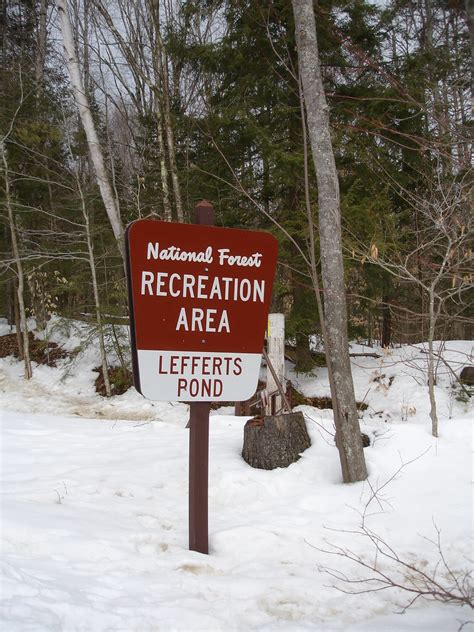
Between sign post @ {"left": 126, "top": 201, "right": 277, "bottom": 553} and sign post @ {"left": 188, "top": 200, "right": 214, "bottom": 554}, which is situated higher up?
sign post @ {"left": 126, "top": 201, "right": 277, "bottom": 553}

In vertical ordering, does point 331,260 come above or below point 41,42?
below

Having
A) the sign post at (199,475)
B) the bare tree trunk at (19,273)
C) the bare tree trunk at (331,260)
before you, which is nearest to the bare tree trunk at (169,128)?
the bare tree trunk at (19,273)

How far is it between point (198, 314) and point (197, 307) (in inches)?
1.8

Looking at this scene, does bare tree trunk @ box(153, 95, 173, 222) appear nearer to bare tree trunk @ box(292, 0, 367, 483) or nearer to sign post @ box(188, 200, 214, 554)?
bare tree trunk @ box(292, 0, 367, 483)

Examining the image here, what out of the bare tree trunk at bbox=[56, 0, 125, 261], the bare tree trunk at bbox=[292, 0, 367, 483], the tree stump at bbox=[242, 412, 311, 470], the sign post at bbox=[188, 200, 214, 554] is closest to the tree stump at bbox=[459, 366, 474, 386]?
the tree stump at bbox=[242, 412, 311, 470]

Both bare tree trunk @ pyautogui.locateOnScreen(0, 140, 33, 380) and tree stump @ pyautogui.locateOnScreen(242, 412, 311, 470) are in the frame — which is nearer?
tree stump @ pyautogui.locateOnScreen(242, 412, 311, 470)

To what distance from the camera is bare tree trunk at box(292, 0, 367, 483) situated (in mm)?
3979

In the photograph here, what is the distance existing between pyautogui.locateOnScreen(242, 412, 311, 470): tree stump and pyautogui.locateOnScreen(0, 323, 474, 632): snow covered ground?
0.13m

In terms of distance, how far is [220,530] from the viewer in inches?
127

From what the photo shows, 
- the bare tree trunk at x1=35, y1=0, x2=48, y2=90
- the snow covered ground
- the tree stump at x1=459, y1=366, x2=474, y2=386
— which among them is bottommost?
the tree stump at x1=459, y1=366, x2=474, y2=386

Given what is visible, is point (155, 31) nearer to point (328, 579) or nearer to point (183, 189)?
point (183, 189)

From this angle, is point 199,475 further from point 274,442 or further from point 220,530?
point 274,442

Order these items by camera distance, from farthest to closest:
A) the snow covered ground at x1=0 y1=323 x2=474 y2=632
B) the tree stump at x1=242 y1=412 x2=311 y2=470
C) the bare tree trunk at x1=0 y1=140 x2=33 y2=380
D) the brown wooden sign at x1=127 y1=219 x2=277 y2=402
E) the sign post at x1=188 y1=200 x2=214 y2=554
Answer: the bare tree trunk at x1=0 y1=140 x2=33 y2=380 < the tree stump at x1=242 y1=412 x2=311 y2=470 < the sign post at x1=188 y1=200 x2=214 y2=554 < the brown wooden sign at x1=127 y1=219 x2=277 y2=402 < the snow covered ground at x1=0 y1=323 x2=474 y2=632

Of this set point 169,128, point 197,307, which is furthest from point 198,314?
point 169,128
